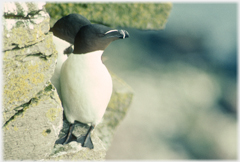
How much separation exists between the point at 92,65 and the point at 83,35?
0.09 m

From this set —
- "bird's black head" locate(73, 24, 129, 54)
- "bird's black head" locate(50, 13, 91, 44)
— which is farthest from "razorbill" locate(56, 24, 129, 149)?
"bird's black head" locate(50, 13, 91, 44)

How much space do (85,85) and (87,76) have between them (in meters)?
0.03

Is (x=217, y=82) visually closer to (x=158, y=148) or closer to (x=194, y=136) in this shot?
(x=194, y=136)

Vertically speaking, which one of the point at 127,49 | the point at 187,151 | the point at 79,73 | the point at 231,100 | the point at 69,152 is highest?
the point at 79,73

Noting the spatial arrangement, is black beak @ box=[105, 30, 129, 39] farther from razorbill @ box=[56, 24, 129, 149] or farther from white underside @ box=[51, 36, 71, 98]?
white underside @ box=[51, 36, 71, 98]

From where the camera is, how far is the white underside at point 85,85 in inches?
32.4

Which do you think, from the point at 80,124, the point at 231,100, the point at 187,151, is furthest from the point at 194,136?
the point at 80,124

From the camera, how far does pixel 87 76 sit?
0.83 metres

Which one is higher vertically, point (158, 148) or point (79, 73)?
point (79, 73)

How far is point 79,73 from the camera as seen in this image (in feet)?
2.70

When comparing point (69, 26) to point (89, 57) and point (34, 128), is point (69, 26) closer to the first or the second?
point (89, 57)

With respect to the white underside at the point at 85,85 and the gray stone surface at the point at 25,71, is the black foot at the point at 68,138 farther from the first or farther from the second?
the gray stone surface at the point at 25,71

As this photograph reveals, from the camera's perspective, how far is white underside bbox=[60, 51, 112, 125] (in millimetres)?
823

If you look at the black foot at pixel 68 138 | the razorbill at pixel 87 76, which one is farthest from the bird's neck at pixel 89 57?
the black foot at pixel 68 138
